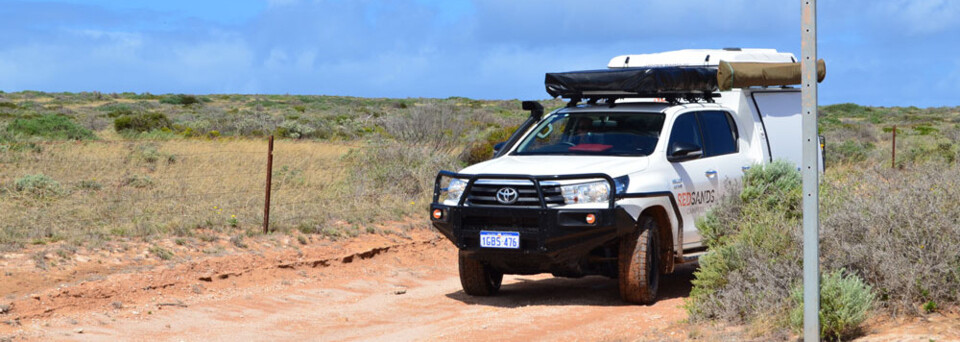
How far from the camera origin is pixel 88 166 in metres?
19.5

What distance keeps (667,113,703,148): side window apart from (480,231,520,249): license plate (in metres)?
2.02

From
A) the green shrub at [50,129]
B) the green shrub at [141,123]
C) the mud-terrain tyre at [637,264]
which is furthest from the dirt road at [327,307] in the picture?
the green shrub at [141,123]

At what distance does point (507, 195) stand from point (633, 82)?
1934mm

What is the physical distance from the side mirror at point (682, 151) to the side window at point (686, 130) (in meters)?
0.12

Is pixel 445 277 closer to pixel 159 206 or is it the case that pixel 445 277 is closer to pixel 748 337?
pixel 159 206

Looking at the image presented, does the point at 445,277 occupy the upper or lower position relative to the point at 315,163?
lower

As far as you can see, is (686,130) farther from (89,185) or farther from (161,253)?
(89,185)

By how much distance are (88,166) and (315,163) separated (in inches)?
181

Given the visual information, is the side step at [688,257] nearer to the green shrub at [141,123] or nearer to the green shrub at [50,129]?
the green shrub at [50,129]

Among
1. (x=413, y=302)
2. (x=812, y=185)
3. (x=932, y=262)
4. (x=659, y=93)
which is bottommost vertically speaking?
(x=413, y=302)

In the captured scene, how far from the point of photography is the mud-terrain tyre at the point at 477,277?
9.89m

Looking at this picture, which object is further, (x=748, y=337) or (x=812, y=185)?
(x=748, y=337)

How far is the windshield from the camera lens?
984cm

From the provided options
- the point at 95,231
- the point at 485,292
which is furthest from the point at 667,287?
the point at 95,231
